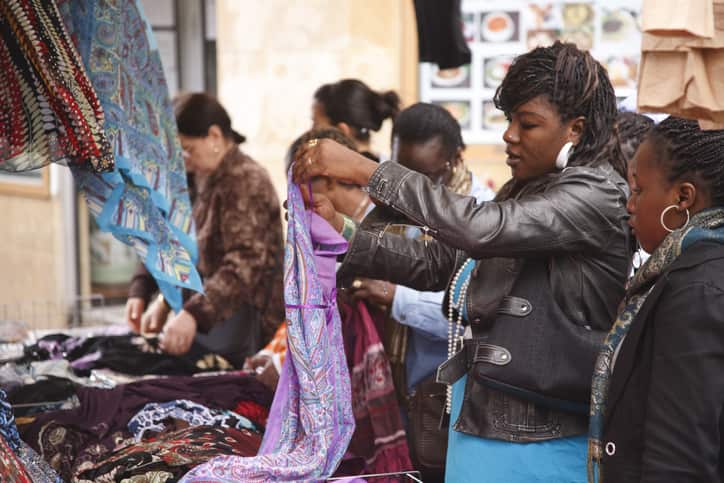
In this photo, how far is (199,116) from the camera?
5.05 m

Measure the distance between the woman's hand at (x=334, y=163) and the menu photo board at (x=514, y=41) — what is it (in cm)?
410

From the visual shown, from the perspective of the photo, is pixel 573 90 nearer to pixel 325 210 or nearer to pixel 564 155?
pixel 564 155

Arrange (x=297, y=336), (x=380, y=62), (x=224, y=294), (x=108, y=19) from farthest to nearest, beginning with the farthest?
1. (x=380, y=62)
2. (x=224, y=294)
3. (x=108, y=19)
4. (x=297, y=336)

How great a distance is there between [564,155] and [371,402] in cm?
133

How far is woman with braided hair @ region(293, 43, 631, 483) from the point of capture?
2543 mm

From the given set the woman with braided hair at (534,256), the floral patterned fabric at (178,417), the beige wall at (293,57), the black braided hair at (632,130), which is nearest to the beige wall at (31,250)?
the beige wall at (293,57)

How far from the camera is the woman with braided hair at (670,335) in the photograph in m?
2.09

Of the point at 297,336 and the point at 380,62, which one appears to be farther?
the point at 380,62

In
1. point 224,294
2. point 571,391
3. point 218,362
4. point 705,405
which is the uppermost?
point 705,405

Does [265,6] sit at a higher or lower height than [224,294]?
higher

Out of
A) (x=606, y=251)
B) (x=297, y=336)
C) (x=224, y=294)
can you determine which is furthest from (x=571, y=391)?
(x=224, y=294)

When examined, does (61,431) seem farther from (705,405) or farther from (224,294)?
(705,405)

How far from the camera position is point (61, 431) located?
3.55 m

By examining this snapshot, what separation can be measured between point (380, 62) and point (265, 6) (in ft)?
2.98
